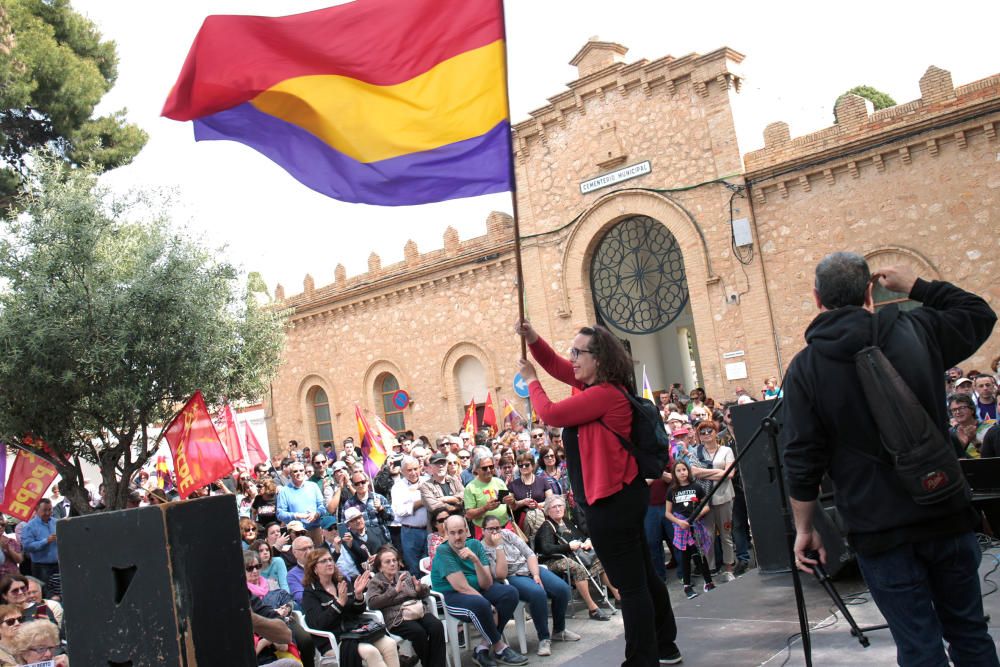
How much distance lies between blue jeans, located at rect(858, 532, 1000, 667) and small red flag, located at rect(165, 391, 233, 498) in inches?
366

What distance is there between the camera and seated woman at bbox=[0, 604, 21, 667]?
5422 millimetres

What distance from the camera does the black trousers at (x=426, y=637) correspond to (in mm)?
6973

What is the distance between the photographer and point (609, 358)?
441cm

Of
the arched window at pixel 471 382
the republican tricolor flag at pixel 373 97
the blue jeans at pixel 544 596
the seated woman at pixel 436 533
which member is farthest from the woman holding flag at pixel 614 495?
the arched window at pixel 471 382

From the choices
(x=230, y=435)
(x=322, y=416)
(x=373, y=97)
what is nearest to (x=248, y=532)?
(x=373, y=97)

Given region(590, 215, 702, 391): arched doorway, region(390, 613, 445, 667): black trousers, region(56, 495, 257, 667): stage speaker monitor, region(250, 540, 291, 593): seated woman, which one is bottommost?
region(390, 613, 445, 667): black trousers

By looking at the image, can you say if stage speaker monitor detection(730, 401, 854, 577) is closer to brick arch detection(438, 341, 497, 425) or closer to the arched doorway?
the arched doorway

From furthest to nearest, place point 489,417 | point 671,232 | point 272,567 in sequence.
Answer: point 489,417, point 671,232, point 272,567

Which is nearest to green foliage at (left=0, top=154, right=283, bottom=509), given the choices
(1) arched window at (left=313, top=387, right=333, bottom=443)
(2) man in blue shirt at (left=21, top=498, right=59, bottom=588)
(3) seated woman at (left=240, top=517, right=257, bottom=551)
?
(2) man in blue shirt at (left=21, top=498, right=59, bottom=588)

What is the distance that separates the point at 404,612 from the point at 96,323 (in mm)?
6017

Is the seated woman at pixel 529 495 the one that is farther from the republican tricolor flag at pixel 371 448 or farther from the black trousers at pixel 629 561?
the republican tricolor flag at pixel 371 448

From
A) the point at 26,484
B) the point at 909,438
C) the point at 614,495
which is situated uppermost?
the point at 26,484

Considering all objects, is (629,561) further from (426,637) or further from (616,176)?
(616,176)

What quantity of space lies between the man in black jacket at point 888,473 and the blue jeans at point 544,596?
4818 mm
